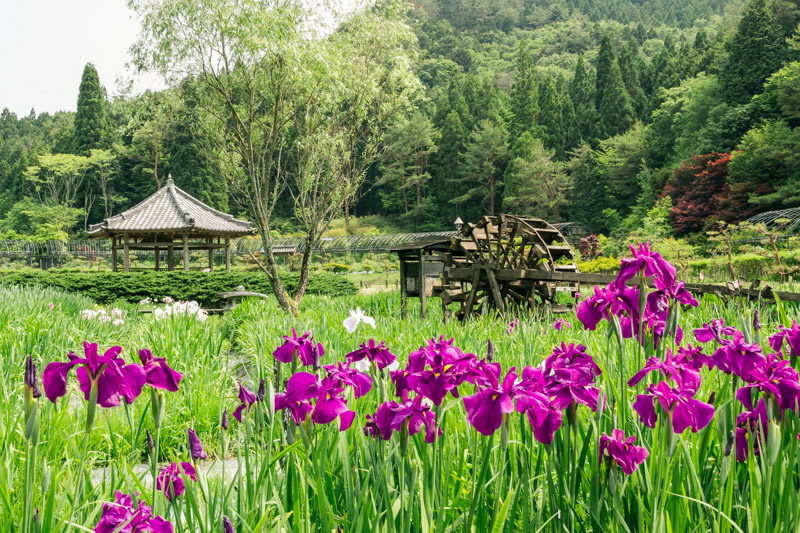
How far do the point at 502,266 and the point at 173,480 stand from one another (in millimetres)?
7934

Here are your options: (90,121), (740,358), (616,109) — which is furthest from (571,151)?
(740,358)

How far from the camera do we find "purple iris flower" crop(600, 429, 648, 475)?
1.03 m

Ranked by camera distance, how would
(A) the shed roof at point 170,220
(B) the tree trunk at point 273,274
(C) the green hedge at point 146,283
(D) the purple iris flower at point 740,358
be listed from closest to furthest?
1. (D) the purple iris flower at point 740,358
2. (B) the tree trunk at point 273,274
3. (C) the green hedge at point 146,283
4. (A) the shed roof at point 170,220

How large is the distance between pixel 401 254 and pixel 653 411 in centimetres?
833

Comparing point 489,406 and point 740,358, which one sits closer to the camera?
point 489,406

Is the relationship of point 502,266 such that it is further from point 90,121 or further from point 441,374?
point 90,121

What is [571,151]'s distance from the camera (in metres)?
42.6

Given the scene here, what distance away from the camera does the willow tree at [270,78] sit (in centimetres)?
963

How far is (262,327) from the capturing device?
586cm

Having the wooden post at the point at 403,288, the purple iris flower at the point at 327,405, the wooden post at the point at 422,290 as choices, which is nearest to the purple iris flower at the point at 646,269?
the purple iris flower at the point at 327,405

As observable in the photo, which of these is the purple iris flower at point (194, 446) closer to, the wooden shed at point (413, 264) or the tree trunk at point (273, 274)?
the wooden shed at point (413, 264)

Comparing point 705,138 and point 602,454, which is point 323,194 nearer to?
point 602,454

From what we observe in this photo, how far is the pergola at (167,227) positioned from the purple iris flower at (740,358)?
1662 centimetres

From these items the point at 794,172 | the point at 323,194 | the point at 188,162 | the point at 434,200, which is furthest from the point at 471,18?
the point at 323,194
